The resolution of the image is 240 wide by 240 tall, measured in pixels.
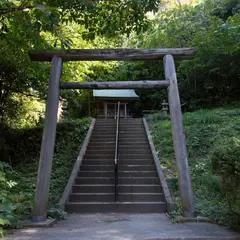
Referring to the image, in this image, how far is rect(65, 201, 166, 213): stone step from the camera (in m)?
6.39

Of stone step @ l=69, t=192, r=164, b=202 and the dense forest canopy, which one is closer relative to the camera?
the dense forest canopy

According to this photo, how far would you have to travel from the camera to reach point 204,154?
8984mm

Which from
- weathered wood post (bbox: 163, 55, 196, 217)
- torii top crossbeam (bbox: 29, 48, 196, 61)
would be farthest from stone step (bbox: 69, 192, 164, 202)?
torii top crossbeam (bbox: 29, 48, 196, 61)

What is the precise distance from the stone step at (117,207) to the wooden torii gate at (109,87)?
1155mm

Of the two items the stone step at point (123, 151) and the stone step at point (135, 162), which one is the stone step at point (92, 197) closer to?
the stone step at point (135, 162)

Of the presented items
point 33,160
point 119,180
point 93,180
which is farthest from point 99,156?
point 33,160

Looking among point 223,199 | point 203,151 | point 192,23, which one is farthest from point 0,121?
point 192,23

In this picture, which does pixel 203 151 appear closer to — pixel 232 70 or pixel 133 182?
pixel 133 182

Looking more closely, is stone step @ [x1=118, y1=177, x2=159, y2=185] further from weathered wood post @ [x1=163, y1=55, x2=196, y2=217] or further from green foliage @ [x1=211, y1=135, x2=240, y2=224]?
green foliage @ [x1=211, y1=135, x2=240, y2=224]

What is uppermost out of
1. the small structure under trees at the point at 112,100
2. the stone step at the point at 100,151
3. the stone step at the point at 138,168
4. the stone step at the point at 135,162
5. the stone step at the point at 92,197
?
the small structure under trees at the point at 112,100

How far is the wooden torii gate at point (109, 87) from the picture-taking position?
537cm

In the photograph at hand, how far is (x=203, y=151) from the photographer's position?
9.10m

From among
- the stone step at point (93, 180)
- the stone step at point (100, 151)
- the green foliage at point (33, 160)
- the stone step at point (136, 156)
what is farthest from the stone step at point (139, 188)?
the stone step at point (100, 151)

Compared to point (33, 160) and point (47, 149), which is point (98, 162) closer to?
point (33, 160)
